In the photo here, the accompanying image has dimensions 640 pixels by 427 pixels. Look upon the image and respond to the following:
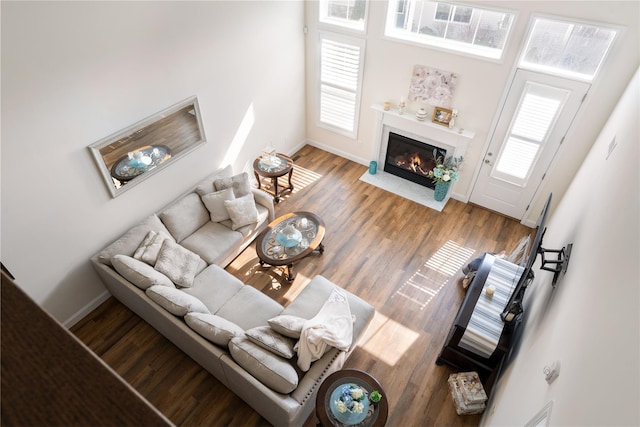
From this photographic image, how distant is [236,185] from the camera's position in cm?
534

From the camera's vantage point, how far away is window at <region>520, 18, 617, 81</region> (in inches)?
176

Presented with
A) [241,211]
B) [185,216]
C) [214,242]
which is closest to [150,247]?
[185,216]

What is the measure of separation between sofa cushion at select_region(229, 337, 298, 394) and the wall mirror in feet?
7.63

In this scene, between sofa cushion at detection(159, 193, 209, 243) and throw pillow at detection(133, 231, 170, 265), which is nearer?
throw pillow at detection(133, 231, 170, 265)

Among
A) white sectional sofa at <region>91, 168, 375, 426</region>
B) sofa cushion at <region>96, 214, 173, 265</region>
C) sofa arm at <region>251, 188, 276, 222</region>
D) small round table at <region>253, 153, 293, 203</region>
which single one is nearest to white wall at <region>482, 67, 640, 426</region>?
white sectional sofa at <region>91, 168, 375, 426</region>

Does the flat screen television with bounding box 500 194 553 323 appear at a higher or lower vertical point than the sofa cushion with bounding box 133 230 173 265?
higher

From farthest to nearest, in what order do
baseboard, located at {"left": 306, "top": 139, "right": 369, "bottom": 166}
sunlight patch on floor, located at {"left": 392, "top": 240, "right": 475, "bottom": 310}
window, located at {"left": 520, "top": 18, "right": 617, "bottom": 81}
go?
baseboard, located at {"left": 306, "top": 139, "right": 369, "bottom": 166} → sunlight patch on floor, located at {"left": 392, "top": 240, "right": 475, "bottom": 310} → window, located at {"left": 520, "top": 18, "right": 617, "bottom": 81}

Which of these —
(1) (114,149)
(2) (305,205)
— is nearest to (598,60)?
(2) (305,205)

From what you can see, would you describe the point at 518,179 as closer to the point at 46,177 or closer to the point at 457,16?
the point at 457,16

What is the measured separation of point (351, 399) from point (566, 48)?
4758 mm

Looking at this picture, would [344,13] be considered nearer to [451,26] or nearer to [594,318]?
[451,26]

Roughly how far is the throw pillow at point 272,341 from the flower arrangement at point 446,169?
372 cm

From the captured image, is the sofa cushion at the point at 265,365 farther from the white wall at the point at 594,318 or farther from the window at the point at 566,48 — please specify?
the window at the point at 566,48

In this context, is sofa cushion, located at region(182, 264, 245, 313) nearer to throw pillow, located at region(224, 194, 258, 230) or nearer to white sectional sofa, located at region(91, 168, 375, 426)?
white sectional sofa, located at region(91, 168, 375, 426)
